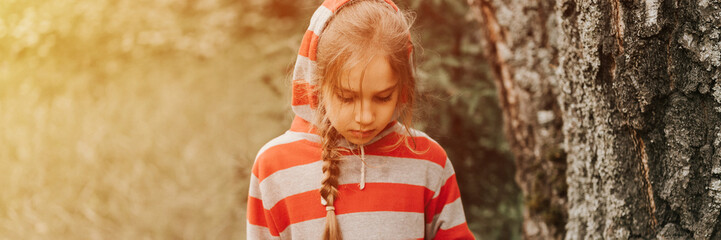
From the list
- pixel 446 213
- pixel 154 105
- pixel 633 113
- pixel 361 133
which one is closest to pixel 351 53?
pixel 361 133

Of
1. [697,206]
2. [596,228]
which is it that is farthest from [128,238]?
[697,206]

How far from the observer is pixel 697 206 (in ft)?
4.67

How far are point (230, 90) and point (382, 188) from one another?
1.44 meters

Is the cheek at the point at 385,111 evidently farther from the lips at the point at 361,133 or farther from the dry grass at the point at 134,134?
the dry grass at the point at 134,134

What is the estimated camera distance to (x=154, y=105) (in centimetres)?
266

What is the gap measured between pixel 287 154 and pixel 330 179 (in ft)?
0.49

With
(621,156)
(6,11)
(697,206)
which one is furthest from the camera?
(6,11)

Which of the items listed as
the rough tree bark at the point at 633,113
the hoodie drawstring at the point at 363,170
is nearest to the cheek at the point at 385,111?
the hoodie drawstring at the point at 363,170

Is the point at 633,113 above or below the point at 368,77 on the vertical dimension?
below

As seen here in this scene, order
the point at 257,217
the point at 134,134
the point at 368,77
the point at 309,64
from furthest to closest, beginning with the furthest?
the point at 134,134
the point at 257,217
the point at 309,64
the point at 368,77

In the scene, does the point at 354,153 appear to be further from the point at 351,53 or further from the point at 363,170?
the point at 351,53

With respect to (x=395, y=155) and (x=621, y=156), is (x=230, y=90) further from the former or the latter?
(x=621, y=156)

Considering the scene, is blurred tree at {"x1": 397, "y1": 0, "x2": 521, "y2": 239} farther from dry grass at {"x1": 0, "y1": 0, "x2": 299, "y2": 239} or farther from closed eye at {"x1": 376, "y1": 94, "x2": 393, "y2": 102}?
closed eye at {"x1": 376, "y1": 94, "x2": 393, "y2": 102}

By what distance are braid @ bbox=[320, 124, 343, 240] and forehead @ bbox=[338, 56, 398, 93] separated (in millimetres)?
170
